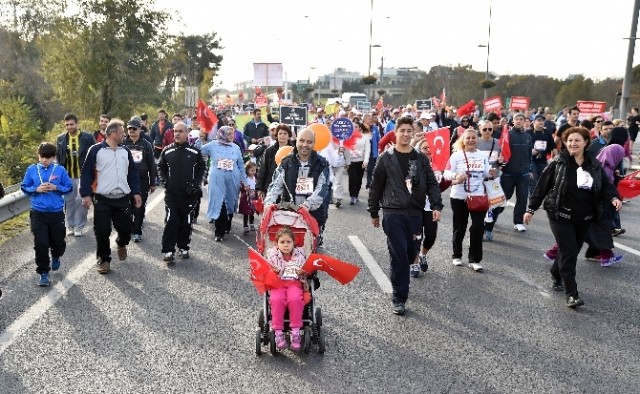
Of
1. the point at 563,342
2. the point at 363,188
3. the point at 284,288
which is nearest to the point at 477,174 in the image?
the point at 563,342

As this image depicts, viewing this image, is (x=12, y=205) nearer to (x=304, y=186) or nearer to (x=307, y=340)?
(x=304, y=186)

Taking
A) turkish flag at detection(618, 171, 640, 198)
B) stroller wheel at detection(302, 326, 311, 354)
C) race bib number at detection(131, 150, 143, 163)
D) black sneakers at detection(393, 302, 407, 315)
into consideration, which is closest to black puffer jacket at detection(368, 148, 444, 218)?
black sneakers at detection(393, 302, 407, 315)

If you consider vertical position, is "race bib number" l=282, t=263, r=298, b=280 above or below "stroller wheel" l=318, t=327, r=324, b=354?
above

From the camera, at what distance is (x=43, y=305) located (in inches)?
257

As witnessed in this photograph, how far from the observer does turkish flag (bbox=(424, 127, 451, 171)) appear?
843 centimetres

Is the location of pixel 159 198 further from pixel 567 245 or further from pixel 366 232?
pixel 567 245

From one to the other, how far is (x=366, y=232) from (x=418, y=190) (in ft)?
13.8

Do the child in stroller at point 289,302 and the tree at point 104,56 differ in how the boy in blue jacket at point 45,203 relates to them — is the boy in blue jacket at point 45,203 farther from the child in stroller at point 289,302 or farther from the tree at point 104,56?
the tree at point 104,56

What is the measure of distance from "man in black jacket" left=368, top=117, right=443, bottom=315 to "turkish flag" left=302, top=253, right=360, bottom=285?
1072 mm

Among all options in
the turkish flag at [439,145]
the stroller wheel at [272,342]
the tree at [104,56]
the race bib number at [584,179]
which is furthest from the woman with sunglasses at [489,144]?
the tree at [104,56]

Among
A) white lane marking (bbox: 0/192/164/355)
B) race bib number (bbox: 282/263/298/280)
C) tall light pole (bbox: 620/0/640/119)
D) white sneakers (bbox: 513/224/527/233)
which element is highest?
tall light pole (bbox: 620/0/640/119)

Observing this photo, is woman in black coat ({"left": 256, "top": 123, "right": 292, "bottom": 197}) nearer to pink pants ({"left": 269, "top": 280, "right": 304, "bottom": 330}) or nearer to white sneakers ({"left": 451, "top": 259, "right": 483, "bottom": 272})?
white sneakers ({"left": 451, "top": 259, "right": 483, "bottom": 272})

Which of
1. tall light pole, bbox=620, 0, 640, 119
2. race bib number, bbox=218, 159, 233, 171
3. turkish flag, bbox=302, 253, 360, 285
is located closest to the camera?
turkish flag, bbox=302, 253, 360, 285

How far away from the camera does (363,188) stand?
16.2 m
